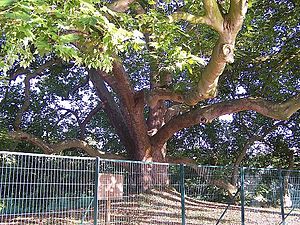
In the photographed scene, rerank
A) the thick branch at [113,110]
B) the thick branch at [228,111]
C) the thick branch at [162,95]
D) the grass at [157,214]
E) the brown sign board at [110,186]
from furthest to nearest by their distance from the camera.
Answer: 1. the thick branch at [113,110]
2. the thick branch at [162,95]
3. the thick branch at [228,111]
4. the grass at [157,214]
5. the brown sign board at [110,186]

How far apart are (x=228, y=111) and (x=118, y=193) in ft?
18.4

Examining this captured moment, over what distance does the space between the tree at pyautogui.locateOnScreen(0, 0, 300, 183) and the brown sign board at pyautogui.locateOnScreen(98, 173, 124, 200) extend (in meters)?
2.13

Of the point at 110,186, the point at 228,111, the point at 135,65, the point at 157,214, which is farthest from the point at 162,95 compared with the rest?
the point at 135,65

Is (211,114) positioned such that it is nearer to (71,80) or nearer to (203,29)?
(203,29)

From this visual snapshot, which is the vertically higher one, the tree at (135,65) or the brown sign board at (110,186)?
the tree at (135,65)

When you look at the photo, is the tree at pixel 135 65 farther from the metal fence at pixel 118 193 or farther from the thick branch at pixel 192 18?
the metal fence at pixel 118 193

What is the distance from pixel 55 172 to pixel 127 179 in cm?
166

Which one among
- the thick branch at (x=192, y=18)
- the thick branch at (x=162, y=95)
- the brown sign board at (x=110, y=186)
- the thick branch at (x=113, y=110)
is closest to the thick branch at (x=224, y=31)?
the thick branch at (x=192, y=18)

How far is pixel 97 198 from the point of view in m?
6.18

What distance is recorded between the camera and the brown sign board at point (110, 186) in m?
6.51

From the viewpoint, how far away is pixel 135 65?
1494 cm

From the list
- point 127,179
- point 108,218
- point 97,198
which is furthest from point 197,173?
point 97,198

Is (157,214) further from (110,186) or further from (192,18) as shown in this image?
(192,18)

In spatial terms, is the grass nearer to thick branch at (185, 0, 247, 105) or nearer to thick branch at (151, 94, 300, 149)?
thick branch at (151, 94, 300, 149)
